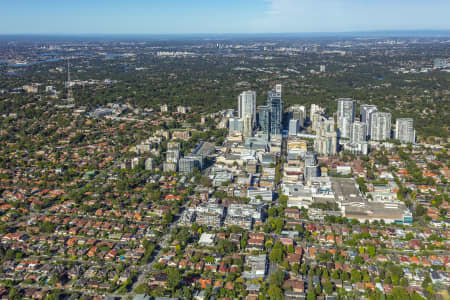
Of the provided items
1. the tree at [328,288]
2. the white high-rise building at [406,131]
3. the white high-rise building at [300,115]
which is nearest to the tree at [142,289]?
the tree at [328,288]

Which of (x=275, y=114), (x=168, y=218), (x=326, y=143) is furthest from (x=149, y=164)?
(x=326, y=143)

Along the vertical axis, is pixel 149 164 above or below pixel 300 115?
below

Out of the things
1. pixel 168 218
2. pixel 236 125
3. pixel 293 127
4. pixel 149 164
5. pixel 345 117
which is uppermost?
pixel 345 117

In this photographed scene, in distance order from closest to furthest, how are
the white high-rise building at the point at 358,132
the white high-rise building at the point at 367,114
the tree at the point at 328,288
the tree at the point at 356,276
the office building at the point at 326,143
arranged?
the tree at the point at 328,288, the tree at the point at 356,276, the office building at the point at 326,143, the white high-rise building at the point at 358,132, the white high-rise building at the point at 367,114

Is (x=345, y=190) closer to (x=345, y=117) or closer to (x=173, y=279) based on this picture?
(x=173, y=279)

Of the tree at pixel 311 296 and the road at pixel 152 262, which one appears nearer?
the tree at pixel 311 296

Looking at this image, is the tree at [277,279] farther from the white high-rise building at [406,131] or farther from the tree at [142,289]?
the white high-rise building at [406,131]

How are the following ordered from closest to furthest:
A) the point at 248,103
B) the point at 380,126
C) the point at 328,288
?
the point at 328,288 < the point at 380,126 < the point at 248,103

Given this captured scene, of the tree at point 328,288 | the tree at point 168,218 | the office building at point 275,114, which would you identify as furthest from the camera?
the office building at point 275,114
